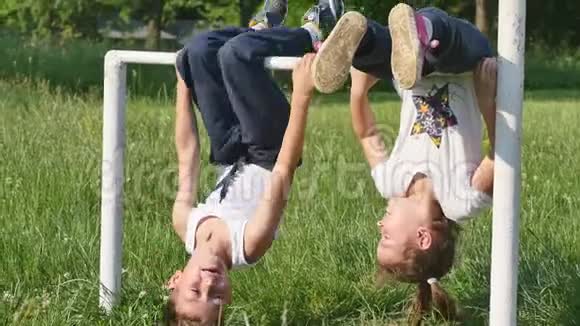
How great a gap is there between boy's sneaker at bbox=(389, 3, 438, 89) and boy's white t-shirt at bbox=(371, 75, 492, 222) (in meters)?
0.30

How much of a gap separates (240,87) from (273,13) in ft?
1.00

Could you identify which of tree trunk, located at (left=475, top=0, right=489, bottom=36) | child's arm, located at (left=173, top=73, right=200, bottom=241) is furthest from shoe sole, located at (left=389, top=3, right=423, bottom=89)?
tree trunk, located at (left=475, top=0, right=489, bottom=36)

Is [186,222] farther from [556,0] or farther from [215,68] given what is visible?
[556,0]

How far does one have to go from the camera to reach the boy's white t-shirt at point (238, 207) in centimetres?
318

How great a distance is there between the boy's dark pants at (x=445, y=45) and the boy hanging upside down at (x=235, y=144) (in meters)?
0.19

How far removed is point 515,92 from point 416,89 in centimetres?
44

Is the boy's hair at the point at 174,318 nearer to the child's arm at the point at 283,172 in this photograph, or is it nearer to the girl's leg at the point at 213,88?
the child's arm at the point at 283,172

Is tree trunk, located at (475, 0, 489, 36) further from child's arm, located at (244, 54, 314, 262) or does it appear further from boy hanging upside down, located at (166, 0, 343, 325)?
child's arm, located at (244, 54, 314, 262)

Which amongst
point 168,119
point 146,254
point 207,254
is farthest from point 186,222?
point 168,119

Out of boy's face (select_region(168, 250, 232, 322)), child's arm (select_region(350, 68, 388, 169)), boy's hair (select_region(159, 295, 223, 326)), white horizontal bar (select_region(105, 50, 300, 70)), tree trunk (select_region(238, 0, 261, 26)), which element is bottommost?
boy's hair (select_region(159, 295, 223, 326))

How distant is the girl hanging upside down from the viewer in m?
2.70

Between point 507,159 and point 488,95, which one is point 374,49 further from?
point 507,159

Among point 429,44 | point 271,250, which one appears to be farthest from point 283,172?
point 271,250

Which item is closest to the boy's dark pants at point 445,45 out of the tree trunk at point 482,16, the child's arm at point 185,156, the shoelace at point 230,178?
the shoelace at point 230,178
